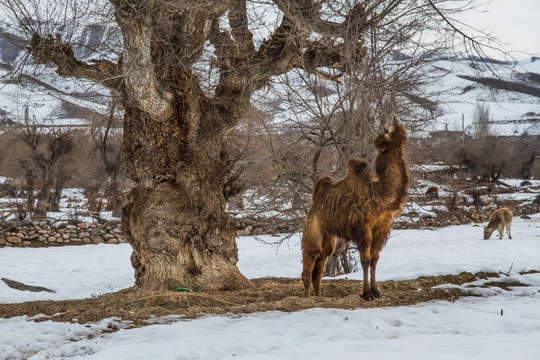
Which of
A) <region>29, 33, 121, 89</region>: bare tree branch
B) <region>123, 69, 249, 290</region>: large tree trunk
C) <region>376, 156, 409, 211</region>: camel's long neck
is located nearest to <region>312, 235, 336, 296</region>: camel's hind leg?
<region>376, 156, 409, 211</region>: camel's long neck

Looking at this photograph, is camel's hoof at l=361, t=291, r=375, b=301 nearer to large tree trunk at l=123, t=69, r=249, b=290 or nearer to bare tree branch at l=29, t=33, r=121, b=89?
large tree trunk at l=123, t=69, r=249, b=290

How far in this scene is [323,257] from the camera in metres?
6.18

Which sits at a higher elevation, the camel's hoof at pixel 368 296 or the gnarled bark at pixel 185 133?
the gnarled bark at pixel 185 133

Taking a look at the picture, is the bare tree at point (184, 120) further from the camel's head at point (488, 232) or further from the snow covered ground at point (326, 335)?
the camel's head at point (488, 232)

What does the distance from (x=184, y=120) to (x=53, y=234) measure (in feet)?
46.6

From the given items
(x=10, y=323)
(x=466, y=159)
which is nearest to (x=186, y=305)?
(x=10, y=323)

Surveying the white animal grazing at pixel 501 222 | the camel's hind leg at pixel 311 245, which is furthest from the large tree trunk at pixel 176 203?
the white animal grazing at pixel 501 222

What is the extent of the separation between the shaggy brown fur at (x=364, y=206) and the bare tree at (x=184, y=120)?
1554mm

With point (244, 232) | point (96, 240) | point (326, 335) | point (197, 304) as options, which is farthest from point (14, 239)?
point (326, 335)

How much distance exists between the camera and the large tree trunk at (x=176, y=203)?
692cm

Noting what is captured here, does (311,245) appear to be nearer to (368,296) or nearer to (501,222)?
(368,296)

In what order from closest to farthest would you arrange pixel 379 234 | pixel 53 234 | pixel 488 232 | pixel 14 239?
1. pixel 379 234
2. pixel 14 239
3. pixel 53 234
4. pixel 488 232

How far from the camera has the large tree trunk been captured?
22.7 feet

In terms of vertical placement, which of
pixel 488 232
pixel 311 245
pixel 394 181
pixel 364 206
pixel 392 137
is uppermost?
pixel 392 137
